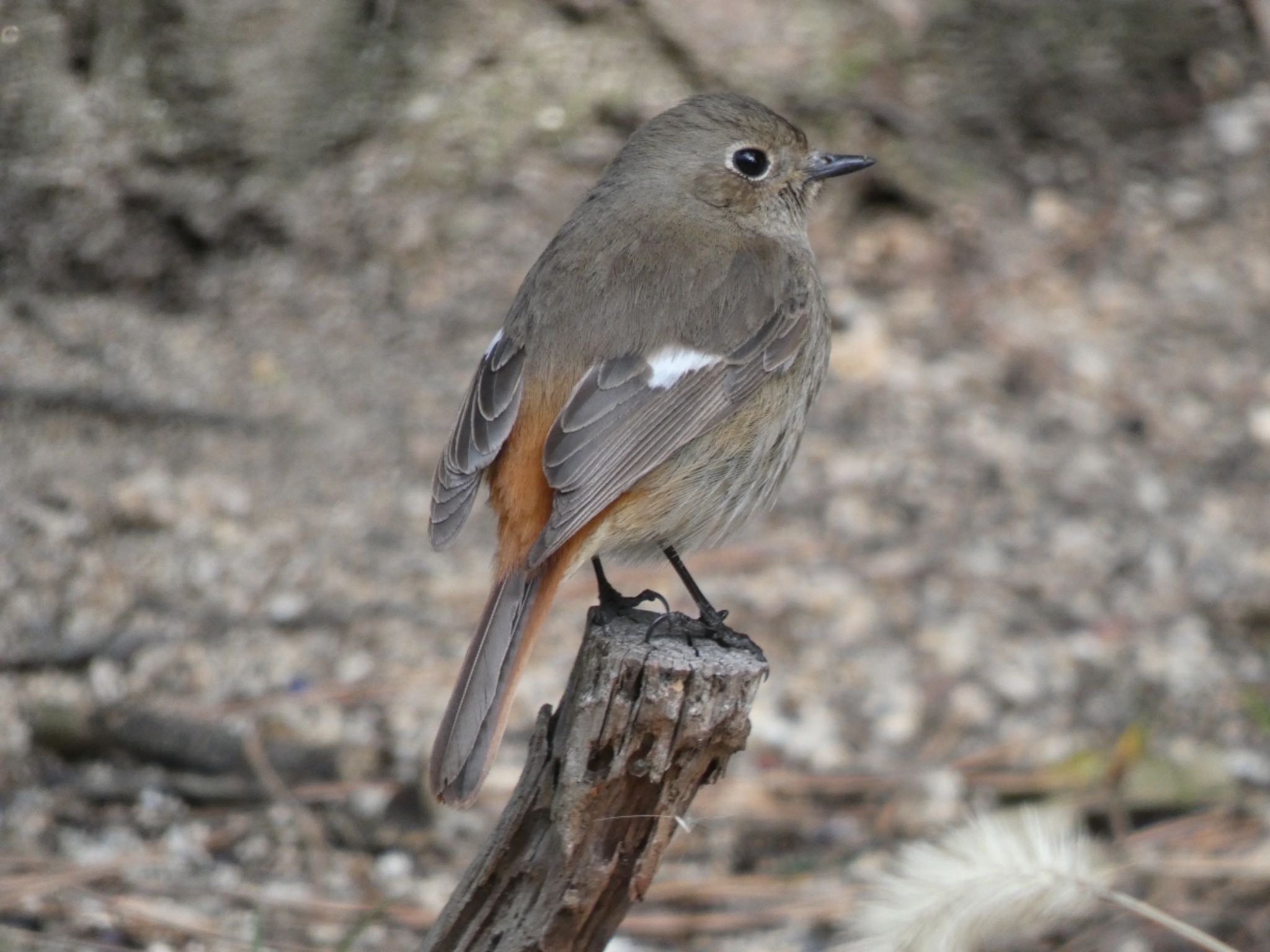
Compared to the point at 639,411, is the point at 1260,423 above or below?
below

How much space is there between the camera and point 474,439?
3.62 metres

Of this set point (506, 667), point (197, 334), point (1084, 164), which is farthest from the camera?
point (1084, 164)

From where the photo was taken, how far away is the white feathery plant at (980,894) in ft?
9.81

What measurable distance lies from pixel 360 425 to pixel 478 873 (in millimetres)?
3145

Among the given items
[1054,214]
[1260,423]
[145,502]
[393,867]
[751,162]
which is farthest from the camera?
[1054,214]

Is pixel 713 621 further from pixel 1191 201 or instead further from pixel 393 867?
pixel 1191 201

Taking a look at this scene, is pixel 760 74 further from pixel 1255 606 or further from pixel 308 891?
pixel 308 891

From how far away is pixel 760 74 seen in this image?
6.39 meters

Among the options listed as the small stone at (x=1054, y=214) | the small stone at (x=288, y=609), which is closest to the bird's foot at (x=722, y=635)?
the small stone at (x=288, y=609)

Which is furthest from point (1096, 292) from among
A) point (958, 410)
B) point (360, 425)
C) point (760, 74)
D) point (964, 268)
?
point (360, 425)

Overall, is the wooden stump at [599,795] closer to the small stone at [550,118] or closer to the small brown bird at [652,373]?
the small brown bird at [652,373]

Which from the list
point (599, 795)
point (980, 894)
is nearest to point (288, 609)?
point (599, 795)

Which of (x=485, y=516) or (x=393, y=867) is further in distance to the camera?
(x=485, y=516)

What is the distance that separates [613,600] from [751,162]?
1.20 metres
